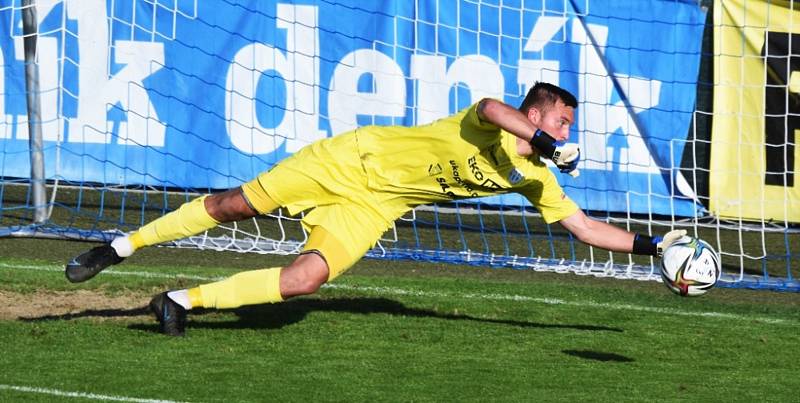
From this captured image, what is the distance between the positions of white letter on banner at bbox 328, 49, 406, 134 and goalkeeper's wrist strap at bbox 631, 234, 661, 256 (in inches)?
237

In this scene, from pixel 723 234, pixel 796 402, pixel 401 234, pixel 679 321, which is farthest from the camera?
pixel 723 234

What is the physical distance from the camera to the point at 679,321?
8.88m

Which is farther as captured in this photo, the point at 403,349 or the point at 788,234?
the point at 788,234

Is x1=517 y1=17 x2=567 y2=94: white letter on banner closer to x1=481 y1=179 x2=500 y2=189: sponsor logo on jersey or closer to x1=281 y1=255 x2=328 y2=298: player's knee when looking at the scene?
x1=481 y1=179 x2=500 y2=189: sponsor logo on jersey

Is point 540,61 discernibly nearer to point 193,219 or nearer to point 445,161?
point 445,161

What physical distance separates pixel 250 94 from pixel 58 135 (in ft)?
6.63

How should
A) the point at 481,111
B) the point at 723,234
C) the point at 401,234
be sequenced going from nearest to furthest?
the point at 481,111 < the point at 401,234 < the point at 723,234

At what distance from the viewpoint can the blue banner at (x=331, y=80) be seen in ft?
45.2

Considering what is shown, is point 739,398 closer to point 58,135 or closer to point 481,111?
point 481,111

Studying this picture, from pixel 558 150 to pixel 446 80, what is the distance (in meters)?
7.26

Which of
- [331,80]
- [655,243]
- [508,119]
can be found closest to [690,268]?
[655,243]

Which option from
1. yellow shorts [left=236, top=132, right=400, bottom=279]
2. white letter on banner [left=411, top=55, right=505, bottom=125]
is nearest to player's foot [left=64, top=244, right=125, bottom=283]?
yellow shorts [left=236, top=132, right=400, bottom=279]

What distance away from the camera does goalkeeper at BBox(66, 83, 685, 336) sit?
24.1ft

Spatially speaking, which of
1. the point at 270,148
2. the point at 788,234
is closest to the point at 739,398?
the point at 788,234
